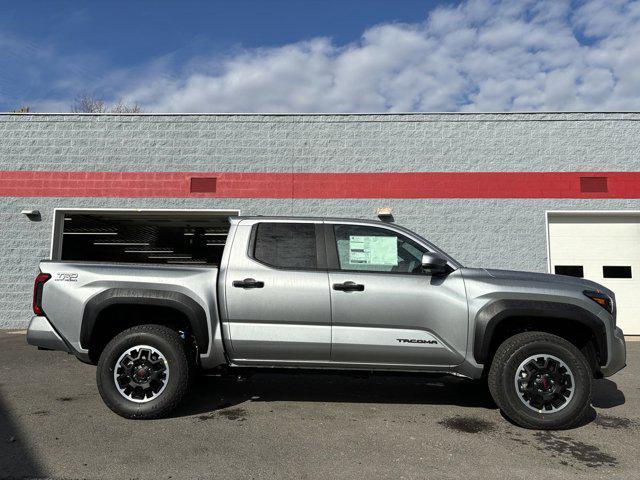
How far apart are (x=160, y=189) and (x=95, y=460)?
7847mm

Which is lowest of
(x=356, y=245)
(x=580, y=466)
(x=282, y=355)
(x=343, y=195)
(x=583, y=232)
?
(x=580, y=466)

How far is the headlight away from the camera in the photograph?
4383 millimetres

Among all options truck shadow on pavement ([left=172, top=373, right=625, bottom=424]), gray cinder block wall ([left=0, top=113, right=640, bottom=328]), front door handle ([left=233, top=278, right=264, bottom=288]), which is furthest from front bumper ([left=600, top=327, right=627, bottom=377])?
gray cinder block wall ([left=0, top=113, right=640, bottom=328])

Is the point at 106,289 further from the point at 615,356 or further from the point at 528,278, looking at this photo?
the point at 615,356

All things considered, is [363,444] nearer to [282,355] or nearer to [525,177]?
[282,355]

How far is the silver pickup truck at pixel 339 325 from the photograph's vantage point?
167 inches

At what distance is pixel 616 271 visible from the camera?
10.1m

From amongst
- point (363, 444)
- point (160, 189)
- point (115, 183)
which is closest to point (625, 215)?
point (363, 444)

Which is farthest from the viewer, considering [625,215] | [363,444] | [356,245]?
[625,215]

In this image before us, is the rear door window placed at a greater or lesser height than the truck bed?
greater

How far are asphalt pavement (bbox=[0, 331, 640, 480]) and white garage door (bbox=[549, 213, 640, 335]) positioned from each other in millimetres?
4950

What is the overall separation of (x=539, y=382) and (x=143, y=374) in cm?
371

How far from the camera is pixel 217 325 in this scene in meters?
4.41

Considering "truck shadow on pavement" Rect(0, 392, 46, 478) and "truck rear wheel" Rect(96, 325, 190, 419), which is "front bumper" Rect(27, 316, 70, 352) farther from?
"truck shadow on pavement" Rect(0, 392, 46, 478)
